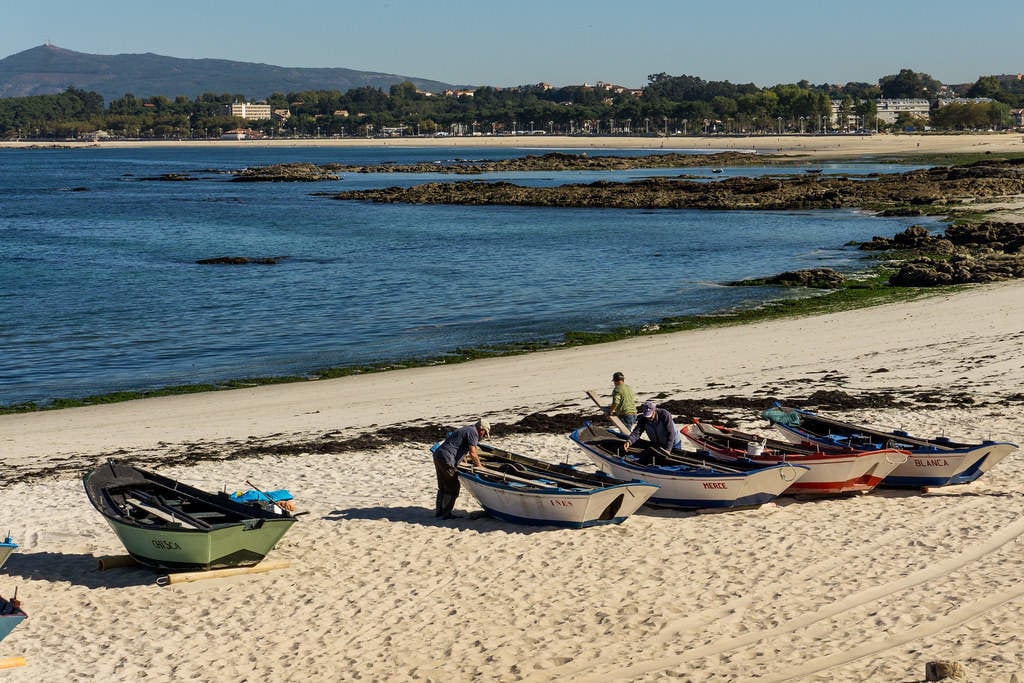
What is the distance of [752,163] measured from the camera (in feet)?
425

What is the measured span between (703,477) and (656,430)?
1.31 m

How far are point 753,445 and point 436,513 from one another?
431 cm

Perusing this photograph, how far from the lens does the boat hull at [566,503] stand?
46.0ft

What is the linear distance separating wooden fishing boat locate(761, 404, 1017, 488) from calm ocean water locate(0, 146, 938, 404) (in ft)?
45.7

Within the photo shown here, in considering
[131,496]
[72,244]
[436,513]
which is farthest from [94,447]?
[72,244]

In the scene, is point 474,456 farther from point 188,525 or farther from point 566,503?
point 188,525

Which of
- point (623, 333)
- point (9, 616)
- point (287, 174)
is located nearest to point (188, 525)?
point (9, 616)

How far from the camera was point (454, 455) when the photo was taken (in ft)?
48.3

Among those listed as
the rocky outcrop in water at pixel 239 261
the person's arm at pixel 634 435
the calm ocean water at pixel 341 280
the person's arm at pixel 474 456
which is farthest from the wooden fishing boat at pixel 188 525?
the rocky outcrop in water at pixel 239 261

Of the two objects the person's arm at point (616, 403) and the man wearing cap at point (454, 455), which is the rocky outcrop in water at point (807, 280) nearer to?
the person's arm at point (616, 403)

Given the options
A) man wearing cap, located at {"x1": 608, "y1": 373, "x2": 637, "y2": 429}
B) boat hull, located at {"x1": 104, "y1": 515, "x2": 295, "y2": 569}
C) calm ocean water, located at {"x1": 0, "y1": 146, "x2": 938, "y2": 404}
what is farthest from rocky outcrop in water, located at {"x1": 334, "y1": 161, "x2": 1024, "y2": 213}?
boat hull, located at {"x1": 104, "y1": 515, "x2": 295, "y2": 569}

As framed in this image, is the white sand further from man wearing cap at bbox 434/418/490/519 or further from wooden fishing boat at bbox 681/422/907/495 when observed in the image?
man wearing cap at bbox 434/418/490/519

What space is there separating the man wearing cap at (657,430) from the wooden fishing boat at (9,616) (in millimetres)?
7875

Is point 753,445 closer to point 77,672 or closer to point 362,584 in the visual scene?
point 362,584
